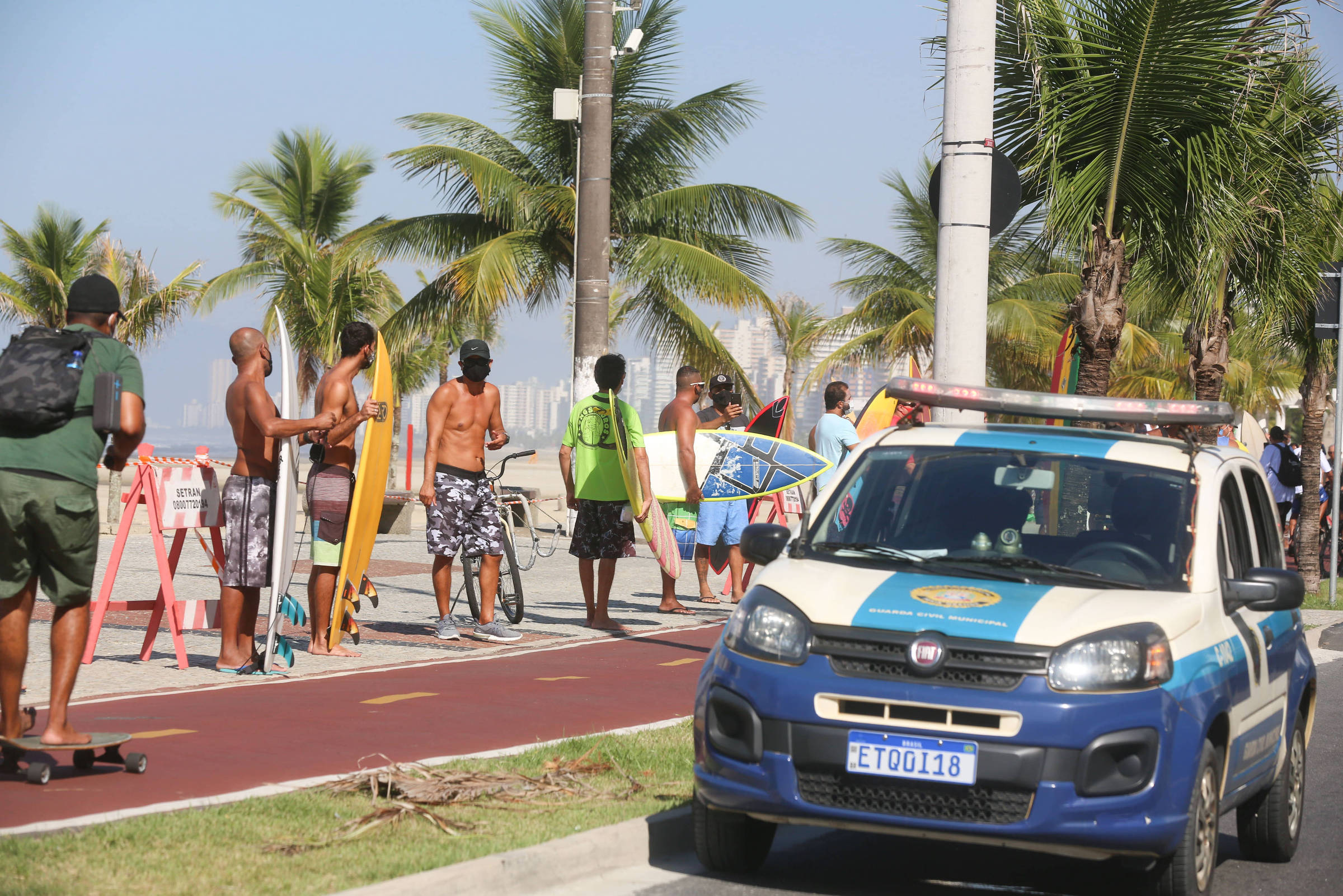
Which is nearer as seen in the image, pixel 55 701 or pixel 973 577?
pixel 973 577

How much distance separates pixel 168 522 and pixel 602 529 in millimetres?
3506

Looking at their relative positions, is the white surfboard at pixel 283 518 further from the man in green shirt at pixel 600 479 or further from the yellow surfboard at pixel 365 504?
the man in green shirt at pixel 600 479

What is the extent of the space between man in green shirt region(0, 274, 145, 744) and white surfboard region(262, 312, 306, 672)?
2.70m

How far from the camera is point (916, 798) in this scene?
15.9 ft

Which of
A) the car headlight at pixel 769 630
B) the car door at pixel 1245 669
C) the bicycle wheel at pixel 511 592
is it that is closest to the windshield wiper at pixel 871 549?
the car headlight at pixel 769 630

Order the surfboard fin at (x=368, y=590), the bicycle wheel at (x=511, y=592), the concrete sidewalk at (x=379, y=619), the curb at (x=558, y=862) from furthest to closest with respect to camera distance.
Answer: the bicycle wheel at (x=511, y=592) → the surfboard fin at (x=368, y=590) → the concrete sidewalk at (x=379, y=619) → the curb at (x=558, y=862)

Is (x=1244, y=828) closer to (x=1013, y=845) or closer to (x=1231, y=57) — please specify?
(x=1013, y=845)

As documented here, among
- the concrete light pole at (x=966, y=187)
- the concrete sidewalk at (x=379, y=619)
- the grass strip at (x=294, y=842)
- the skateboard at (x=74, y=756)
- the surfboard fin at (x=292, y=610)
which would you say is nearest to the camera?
the grass strip at (x=294, y=842)

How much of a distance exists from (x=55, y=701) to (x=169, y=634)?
503cm

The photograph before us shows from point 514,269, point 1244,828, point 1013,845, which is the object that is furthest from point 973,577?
point 514,269

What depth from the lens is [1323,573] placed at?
937 inches

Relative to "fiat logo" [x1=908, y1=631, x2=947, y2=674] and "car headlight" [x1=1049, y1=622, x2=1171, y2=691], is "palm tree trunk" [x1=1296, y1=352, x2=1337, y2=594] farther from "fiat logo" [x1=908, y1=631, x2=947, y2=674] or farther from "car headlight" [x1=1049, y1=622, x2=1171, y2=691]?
"fiat logo" [x1=908, y1=631, x2=947, y2=674]

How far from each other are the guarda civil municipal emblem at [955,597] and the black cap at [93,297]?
11.0 feet

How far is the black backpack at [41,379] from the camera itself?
5.72m
